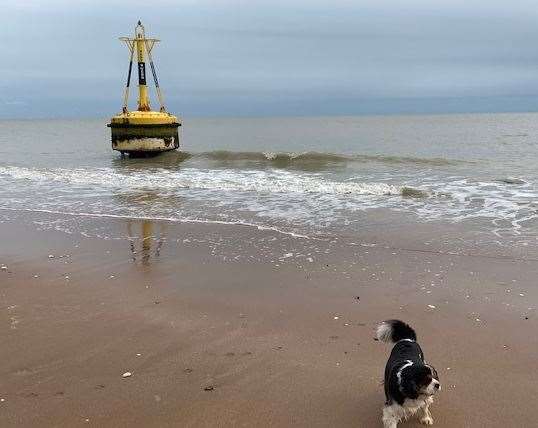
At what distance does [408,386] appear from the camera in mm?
3662

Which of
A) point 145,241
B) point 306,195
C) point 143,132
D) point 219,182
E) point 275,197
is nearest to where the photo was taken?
point 145,241

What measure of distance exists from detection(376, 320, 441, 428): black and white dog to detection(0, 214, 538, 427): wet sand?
0.21m

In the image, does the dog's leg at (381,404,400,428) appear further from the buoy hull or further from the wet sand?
the buoy hull

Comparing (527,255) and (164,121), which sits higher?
(164,121)

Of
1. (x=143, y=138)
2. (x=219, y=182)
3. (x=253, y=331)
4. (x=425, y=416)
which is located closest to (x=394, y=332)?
(x=425, y=416)

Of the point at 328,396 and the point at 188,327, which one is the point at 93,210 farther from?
the point at 328,396

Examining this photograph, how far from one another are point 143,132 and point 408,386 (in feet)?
91.0

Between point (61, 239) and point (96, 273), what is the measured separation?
2721 mm

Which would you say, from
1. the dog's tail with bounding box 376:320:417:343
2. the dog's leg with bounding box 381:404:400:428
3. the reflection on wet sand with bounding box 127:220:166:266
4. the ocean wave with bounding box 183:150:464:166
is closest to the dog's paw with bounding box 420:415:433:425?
the dog's leg with bounding box 381:404:400:428

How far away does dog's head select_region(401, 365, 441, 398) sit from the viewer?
357 cm

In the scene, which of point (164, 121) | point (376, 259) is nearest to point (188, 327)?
point (376, 259)

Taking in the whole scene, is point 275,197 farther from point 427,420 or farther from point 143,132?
point 143,132

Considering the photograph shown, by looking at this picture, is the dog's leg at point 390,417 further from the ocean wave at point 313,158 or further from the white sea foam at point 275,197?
the ocean wave at point 313,158

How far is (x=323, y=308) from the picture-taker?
629 centimetres
